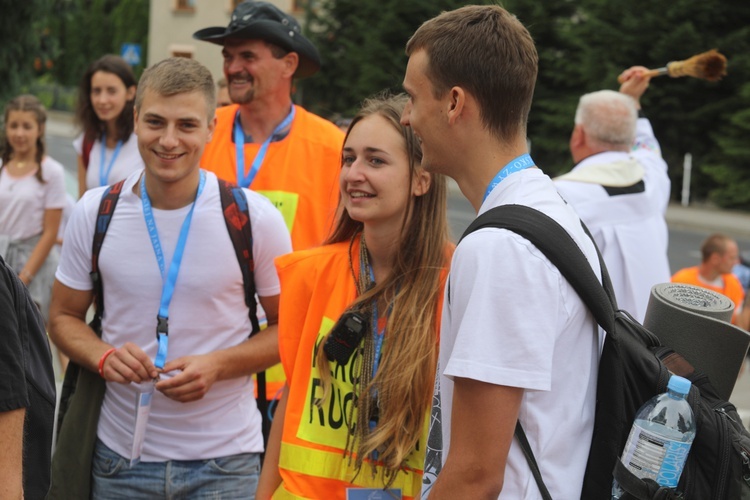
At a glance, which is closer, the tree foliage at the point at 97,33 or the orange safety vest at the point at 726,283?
the orange safety vest at the point at 726,283

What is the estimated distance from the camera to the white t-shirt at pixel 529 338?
6.29 ft

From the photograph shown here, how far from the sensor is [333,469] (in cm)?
281

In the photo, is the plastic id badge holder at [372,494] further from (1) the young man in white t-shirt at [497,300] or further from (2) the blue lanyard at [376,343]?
(1) the young man in white t-shirt at [497,300]

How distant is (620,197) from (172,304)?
8.58 ft

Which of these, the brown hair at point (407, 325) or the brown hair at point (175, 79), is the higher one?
the brown hair at point (175, 79)

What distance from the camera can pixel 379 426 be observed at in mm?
2738

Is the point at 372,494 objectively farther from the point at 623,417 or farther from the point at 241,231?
the point at 241,231

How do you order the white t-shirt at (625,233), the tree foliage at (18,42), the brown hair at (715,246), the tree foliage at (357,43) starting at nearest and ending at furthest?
the white t-shirt at (625,233) → the brown hair at (715,246) → the tree foliage at (18,42) → the tree foliage at (357,43)

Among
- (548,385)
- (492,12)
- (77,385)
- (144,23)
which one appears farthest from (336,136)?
(144,23)

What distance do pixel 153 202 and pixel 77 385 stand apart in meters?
0.69

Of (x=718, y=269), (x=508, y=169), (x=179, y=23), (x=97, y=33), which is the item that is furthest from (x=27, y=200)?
(x=97, y=33)

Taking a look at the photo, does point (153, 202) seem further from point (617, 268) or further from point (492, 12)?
point (617, 268)

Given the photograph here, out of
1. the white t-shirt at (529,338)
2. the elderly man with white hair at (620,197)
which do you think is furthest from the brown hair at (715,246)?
the white t-shirt at (529,338)

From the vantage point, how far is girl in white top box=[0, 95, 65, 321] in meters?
7.10
